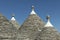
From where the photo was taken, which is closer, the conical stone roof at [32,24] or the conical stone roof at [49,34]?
the conical stone roof at [49,34]

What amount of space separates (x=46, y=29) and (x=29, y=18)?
5997mm

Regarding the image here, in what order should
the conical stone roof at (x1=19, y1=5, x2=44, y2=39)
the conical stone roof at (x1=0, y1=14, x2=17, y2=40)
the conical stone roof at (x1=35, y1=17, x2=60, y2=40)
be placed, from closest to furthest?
1. the conical stone roof at (x1=0, y1=14, x2=17, y2=40)
2. the conical stone roof at (x1=35, y1=17, x2=60, y2=40)
3. the conical stone roof at (x1=19, y1=5, x2=44, y2=39)

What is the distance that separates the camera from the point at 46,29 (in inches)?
1117

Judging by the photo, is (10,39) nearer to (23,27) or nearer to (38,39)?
(38,39)

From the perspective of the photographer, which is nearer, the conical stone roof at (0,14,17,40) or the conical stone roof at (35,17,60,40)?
the conical stone roof at (0,14,17,40)

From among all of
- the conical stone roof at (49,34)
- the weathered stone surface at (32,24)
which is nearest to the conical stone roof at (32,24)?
the weathered stone surface at (32,24)

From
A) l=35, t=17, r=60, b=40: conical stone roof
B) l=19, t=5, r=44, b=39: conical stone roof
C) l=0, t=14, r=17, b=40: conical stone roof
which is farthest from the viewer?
l=19, t=5, r=44, b=39: conical stone roof

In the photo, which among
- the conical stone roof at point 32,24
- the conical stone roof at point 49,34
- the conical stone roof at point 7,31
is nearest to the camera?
the conical stone roof at point 7,31

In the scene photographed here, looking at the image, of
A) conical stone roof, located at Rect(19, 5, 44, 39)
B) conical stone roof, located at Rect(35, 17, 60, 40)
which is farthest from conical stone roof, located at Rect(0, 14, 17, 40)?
conical stone roof, located at Rect(19, 5, 44, 39)

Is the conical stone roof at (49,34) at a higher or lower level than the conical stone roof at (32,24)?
lower

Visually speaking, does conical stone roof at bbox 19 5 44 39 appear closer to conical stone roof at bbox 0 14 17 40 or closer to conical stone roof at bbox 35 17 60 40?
conical stone roof at bbox 35 17 60 40

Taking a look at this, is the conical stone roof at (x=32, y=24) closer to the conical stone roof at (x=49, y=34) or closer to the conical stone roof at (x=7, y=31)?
the conical stone roof at (x=49, y=34)

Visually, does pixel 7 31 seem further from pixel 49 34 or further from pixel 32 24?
pixel 32 24

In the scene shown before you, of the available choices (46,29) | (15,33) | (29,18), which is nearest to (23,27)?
(29,18)
